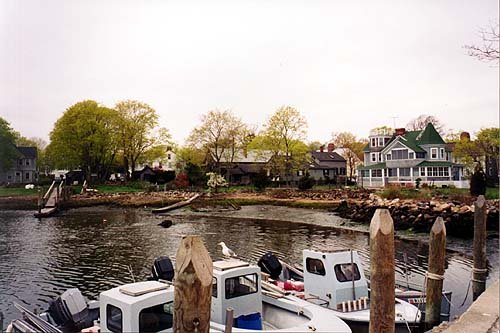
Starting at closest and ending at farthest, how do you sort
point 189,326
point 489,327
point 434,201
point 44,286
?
point 189,326 < point 489,327 < point 44,286 < point 434,201

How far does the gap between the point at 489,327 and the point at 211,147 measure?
14817mm

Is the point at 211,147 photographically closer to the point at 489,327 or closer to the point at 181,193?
the point at 181,193

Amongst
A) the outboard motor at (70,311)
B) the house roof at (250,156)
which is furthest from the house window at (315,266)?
the house roof at (250,156)

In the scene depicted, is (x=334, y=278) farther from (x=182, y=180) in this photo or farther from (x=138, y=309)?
(x=182, y=180)

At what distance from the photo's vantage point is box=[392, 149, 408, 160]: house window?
2456 cm

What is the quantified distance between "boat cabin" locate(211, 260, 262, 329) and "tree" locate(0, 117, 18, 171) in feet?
17.4

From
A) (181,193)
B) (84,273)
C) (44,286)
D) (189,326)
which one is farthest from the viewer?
(181,193)

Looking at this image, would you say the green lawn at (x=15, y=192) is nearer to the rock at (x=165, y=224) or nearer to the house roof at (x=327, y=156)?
the rock at (x=165, y=224)

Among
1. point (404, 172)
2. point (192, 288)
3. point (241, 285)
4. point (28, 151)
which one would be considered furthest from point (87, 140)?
point (404, 172)

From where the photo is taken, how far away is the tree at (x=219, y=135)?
1631 cm

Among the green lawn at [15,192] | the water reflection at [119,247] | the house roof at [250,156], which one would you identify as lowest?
the water reflection at [119,247]

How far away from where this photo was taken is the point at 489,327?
428cm

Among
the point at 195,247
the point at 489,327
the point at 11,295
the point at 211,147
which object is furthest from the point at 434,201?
the point at 195,247

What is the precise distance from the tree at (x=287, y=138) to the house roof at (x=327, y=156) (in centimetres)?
707
